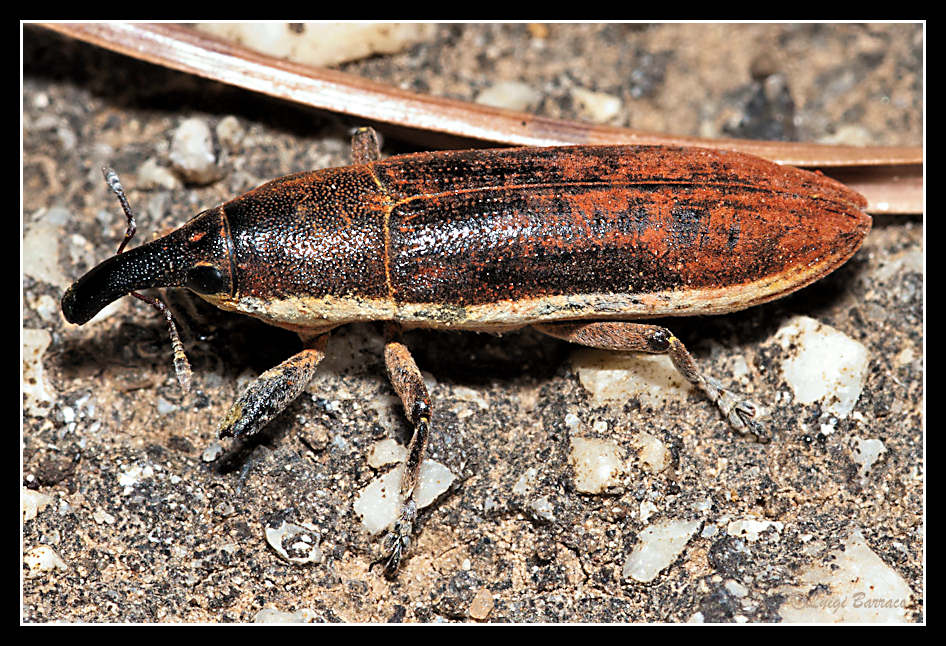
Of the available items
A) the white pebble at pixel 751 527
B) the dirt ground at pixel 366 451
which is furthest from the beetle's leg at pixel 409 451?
the white pebble at pixel 751 527

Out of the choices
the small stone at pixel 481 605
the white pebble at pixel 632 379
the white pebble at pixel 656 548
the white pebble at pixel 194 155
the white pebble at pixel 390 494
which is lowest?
the small stone at pixel 481 605

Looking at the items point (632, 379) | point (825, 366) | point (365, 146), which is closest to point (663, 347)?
point (632, 379)

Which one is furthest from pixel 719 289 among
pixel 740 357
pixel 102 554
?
pixel 102 554

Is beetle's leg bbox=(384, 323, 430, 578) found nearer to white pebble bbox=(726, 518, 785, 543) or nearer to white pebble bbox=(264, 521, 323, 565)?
white pebble bbox=(264, 521, 323, 565)

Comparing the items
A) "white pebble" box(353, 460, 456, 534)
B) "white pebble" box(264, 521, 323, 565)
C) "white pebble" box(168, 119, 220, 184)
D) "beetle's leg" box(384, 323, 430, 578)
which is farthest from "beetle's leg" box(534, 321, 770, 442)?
"white pebble" box(168, 119, 220, 184)

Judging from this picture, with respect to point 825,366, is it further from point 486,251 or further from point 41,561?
point 41,561

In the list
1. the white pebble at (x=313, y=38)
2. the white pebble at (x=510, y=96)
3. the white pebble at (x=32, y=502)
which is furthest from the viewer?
the white pebble at (x=510, y=96)

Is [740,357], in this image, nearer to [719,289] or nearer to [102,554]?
[719,289]

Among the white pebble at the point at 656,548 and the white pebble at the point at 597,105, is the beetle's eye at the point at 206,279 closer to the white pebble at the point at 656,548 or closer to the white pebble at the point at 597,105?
the white pebble at the point at 656,548
